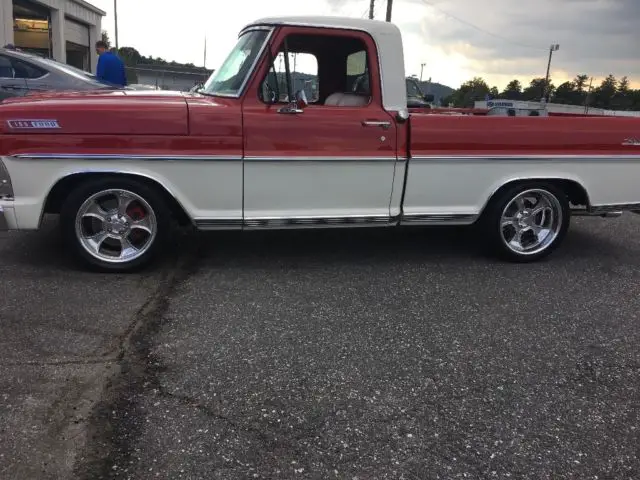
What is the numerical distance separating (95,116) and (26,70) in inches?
238

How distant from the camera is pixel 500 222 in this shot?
17.4ft

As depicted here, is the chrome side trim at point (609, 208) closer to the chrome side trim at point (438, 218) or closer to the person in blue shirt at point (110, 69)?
the chrome side trim at point (438, 218)

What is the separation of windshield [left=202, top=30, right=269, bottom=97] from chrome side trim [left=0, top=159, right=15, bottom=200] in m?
1.68

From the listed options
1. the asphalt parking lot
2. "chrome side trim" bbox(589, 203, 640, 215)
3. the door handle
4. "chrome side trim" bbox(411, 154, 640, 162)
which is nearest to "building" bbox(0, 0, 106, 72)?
Result: the door handle

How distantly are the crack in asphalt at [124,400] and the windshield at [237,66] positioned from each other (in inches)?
69.0

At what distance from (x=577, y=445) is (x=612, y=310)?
200 centimetres

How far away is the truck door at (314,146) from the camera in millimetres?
4613

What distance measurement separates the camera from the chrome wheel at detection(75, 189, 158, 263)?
4617 millimetres

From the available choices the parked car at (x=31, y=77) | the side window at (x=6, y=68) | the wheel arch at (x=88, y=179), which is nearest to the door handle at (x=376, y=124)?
the wheel arch at (x=88, y=179)

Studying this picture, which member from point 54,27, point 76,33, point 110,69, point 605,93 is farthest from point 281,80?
point 605,93

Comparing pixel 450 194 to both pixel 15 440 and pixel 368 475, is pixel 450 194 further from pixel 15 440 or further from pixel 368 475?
pixel 15 440

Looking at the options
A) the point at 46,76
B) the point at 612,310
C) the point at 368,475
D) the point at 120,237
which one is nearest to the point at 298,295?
the point at 120,237

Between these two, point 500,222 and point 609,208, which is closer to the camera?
point 500,222

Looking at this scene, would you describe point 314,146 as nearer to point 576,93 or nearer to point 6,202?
point 6,202
